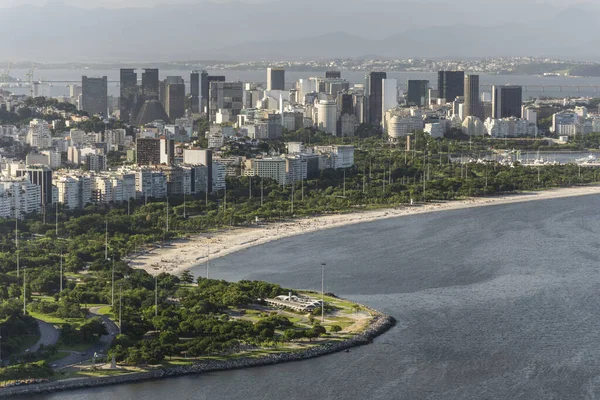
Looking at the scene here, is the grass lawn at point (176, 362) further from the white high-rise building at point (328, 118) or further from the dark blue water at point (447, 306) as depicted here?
the white high-rise building at point (328, 118)

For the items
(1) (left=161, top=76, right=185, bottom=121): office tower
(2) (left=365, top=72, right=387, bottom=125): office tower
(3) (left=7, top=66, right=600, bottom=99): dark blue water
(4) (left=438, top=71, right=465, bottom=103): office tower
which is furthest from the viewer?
(3) (left=7, top=66, right=600, bottom=99): dark blue water

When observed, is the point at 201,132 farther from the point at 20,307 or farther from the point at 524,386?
the point at 524,386

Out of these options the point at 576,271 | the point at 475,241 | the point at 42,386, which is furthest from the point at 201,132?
the point at 42,386

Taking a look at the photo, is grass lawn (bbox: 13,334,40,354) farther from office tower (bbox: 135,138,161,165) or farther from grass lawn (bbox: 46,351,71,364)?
office tower (bbox: 135,138,161,165)

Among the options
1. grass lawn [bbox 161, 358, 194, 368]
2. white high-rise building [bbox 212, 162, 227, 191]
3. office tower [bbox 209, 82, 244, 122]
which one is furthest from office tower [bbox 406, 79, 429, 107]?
grass lawn [bbox 161, 358, 194, 368]

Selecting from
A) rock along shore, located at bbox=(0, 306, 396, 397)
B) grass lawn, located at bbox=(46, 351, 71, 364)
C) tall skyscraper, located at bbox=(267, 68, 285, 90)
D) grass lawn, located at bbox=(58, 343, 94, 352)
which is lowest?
rock along shore, located at bbox=(0, 306, 396, 397)

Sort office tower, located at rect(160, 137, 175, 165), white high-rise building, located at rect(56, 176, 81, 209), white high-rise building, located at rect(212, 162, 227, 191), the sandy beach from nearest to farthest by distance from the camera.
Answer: the sandy beach < white high-rise building, located at rect(56, 176, 81, 209) < white high-rise building, located at rect(212, 162, 227, 191) < office tower, located at rect(160, 137, 175, 165)

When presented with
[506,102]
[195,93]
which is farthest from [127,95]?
[506,102]
